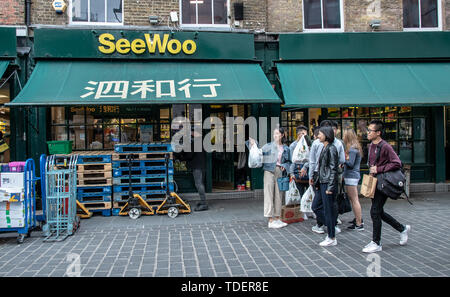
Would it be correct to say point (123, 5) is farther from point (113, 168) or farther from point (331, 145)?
point (331, 145)

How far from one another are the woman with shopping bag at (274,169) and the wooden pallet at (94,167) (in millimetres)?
3536

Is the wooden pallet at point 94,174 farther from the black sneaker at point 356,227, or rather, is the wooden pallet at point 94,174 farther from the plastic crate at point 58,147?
the black sneaker at point 356,227

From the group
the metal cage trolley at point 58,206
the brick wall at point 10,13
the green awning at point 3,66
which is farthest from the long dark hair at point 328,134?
the brick wall at point 10,13

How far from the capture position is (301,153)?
722cm

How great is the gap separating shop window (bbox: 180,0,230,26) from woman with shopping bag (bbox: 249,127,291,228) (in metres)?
4.93

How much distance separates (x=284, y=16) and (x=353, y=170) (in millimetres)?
5750

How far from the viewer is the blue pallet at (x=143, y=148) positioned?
27.3ft

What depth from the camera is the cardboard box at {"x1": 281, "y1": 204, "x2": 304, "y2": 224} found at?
7227 millimetres

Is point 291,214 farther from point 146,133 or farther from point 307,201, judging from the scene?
point 146,133

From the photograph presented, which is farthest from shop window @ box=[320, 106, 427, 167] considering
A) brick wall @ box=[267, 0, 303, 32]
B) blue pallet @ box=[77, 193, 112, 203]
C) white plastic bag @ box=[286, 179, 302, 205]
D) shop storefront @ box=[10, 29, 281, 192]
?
blue pallet @ box=[77, 193, 112, 203]

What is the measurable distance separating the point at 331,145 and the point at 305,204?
168 centimetres

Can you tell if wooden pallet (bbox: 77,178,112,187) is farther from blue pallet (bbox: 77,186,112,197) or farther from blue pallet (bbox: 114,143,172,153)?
blue pallet (bbox: 114,143,172,153)
